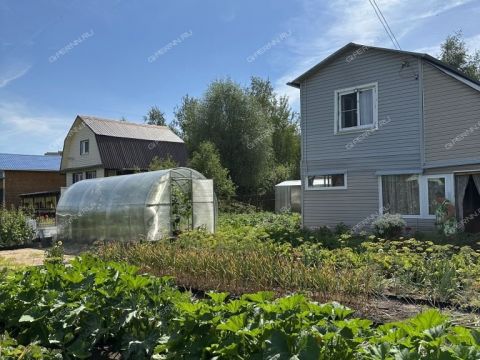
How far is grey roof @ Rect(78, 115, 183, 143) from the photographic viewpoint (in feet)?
101

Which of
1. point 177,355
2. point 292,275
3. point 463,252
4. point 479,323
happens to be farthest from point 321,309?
point 463,252

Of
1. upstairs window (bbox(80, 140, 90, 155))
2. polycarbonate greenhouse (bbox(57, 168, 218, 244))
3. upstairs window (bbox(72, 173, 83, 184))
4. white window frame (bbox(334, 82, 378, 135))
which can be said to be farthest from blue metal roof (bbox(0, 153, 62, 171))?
white window frame (bbox(334, 82, 378, 135))

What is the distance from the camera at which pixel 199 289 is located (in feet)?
22.2

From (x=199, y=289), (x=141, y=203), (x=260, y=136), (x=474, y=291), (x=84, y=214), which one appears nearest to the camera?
(x=474, y=291)

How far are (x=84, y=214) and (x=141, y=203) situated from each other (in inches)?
152

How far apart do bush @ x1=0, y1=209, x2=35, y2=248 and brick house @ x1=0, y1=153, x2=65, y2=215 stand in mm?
16426

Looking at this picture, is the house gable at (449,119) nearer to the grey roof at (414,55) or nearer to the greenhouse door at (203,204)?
the grey roof at (414,55)

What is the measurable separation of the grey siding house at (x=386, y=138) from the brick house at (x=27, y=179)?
959 inches

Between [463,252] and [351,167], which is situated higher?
[351,167]

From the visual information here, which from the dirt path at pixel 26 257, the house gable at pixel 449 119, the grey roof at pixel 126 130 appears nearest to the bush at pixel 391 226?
the house gable at pixel 449 119

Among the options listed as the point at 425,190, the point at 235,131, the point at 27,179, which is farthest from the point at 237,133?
the point at 425,190

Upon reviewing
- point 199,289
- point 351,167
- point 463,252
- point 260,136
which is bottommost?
point 199,289

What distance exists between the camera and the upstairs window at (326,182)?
15.1 metres

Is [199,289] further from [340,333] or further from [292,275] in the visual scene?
[340,333]
